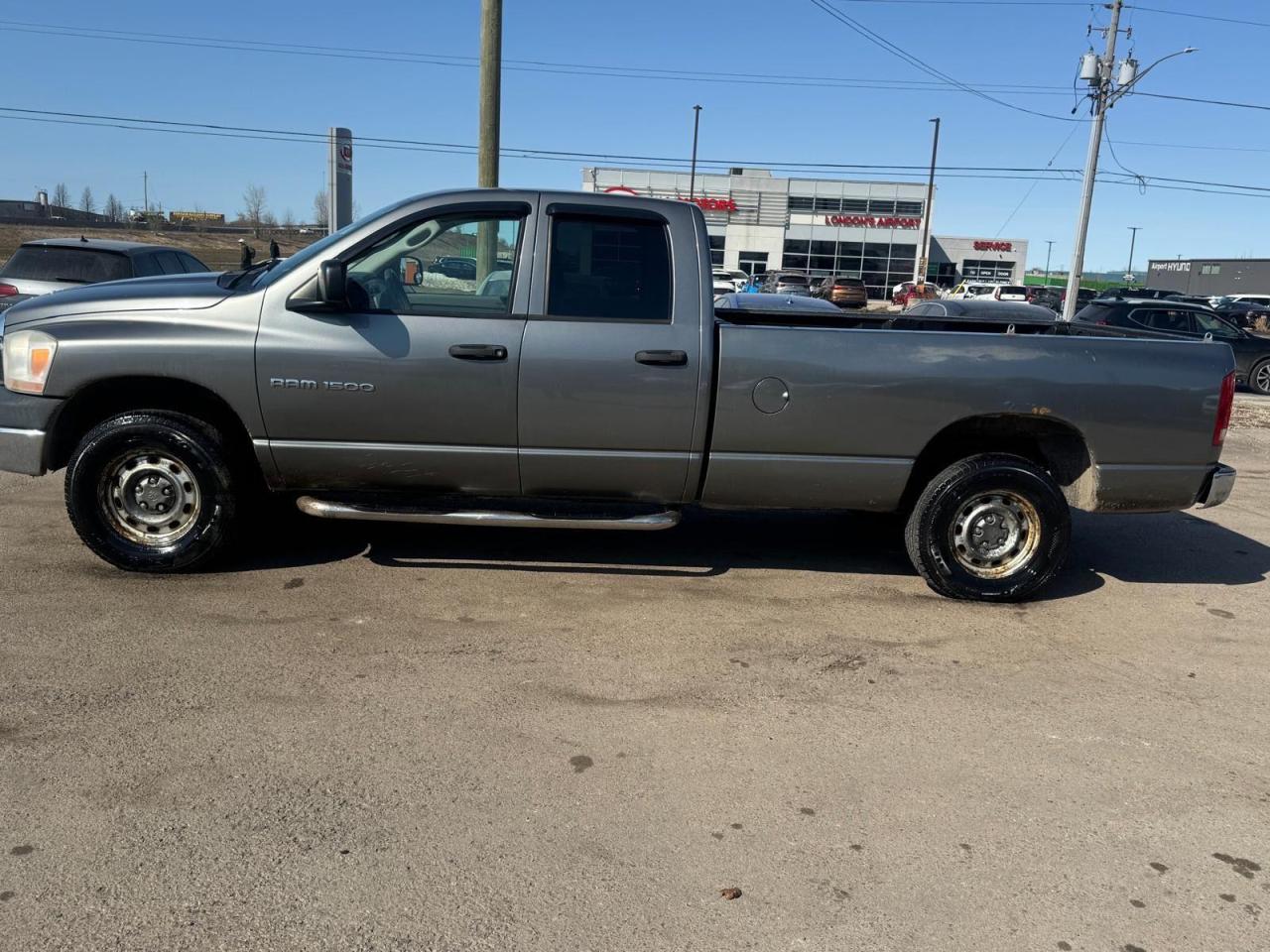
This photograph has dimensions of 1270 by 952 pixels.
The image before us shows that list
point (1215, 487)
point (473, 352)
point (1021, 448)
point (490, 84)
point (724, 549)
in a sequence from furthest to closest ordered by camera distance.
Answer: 1. point (490, 84)
2. point (724, 549)
3. point (1021, 448)
4. point (1215, 487)
5. point (473, 352)

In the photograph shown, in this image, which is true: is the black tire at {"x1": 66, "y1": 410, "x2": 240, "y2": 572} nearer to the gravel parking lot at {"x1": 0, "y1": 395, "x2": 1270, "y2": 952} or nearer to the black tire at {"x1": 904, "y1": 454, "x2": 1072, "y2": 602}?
the gravel parking lot at {"x1": 0, "y1": 395, "x2": 1270, "y2": 952}

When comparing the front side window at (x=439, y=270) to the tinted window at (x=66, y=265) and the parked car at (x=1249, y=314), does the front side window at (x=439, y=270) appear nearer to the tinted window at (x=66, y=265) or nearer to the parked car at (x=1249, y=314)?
Result: the tinted window at (x=66, y=265)

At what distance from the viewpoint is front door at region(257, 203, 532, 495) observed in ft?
16.7

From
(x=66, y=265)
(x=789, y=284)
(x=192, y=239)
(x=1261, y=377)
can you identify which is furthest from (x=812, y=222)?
(x=66, y=265)

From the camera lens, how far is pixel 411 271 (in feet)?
17.1

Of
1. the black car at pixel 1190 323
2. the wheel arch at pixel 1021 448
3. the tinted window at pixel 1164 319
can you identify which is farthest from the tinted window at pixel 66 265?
the tinted window at pixel 1164 319

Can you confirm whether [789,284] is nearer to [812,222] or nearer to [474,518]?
[812,222]

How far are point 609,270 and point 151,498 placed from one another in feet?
8.72

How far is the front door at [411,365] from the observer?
5.09 m

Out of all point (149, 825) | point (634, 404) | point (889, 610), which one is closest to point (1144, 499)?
point (889, 610)

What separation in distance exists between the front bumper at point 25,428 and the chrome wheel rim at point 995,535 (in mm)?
4743

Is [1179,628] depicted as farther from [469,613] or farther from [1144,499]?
[469,613]

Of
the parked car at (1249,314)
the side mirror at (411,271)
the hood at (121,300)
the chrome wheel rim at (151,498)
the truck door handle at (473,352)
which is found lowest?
the chrome wheel rim at (151,498)

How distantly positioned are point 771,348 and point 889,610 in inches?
60.3
